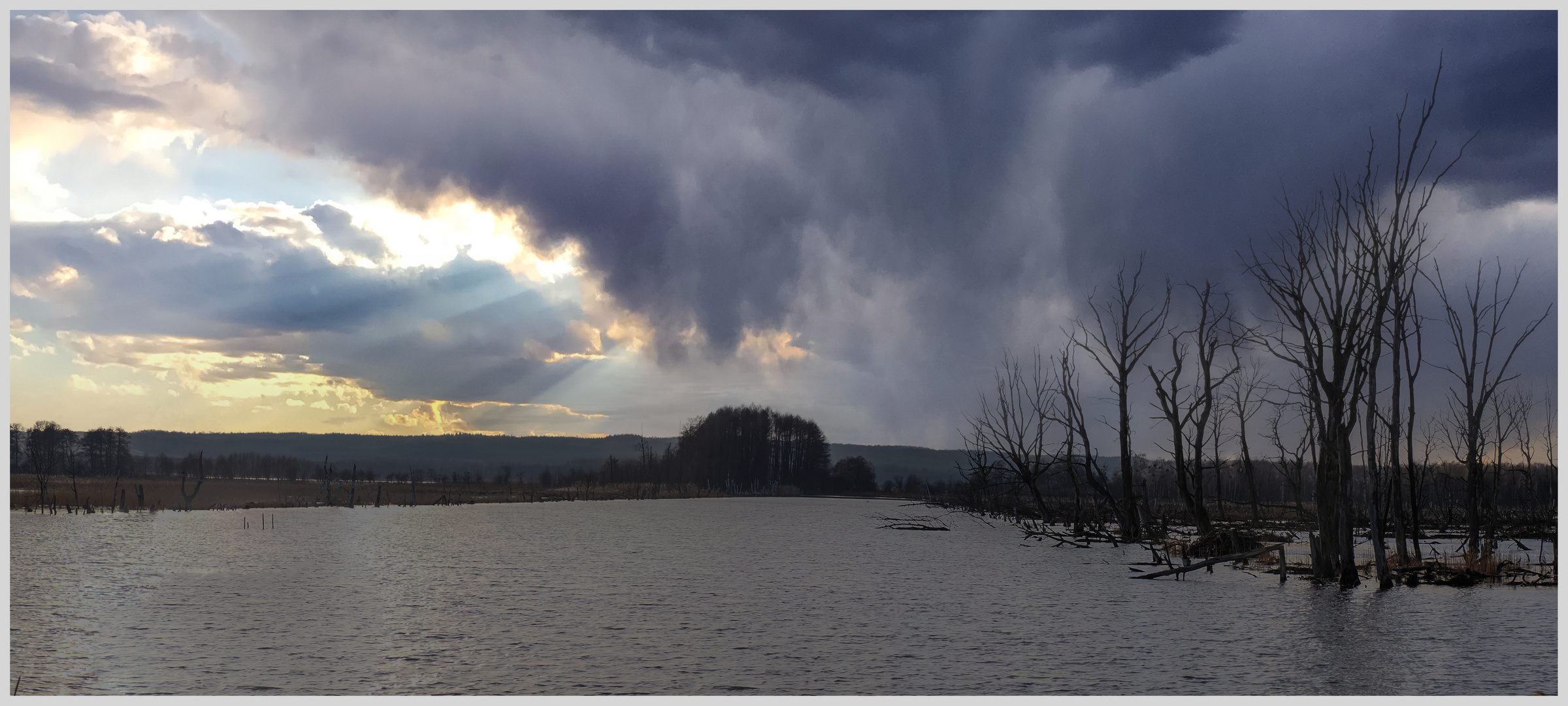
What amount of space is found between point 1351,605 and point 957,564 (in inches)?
477

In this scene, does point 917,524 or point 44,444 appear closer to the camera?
point 917,524

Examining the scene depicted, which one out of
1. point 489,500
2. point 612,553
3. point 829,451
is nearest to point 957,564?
point 612,553

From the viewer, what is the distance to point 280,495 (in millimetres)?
87188

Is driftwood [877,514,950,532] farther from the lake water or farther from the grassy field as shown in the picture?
the grassy field

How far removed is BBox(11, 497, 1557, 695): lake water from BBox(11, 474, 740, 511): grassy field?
1606 inches

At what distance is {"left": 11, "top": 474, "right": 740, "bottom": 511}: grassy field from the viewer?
214 feet

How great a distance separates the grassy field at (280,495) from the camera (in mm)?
65125

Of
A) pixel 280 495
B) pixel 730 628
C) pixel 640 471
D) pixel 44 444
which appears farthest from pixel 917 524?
pixel 44 444

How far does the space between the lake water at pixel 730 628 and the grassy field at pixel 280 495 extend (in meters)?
40.8

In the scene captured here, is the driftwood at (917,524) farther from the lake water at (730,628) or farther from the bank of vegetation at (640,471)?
the bank of vegetation at (640,471)

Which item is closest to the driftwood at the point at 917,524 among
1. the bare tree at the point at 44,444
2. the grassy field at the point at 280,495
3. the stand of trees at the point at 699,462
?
the grassy field at the point at 280,495

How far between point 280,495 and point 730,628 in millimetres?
85062

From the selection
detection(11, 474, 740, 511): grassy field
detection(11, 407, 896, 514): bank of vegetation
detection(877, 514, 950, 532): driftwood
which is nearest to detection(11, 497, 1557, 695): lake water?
detection(877, 514, 950, 532): driftwood

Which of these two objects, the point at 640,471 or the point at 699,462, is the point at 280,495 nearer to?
the point at 640,471
